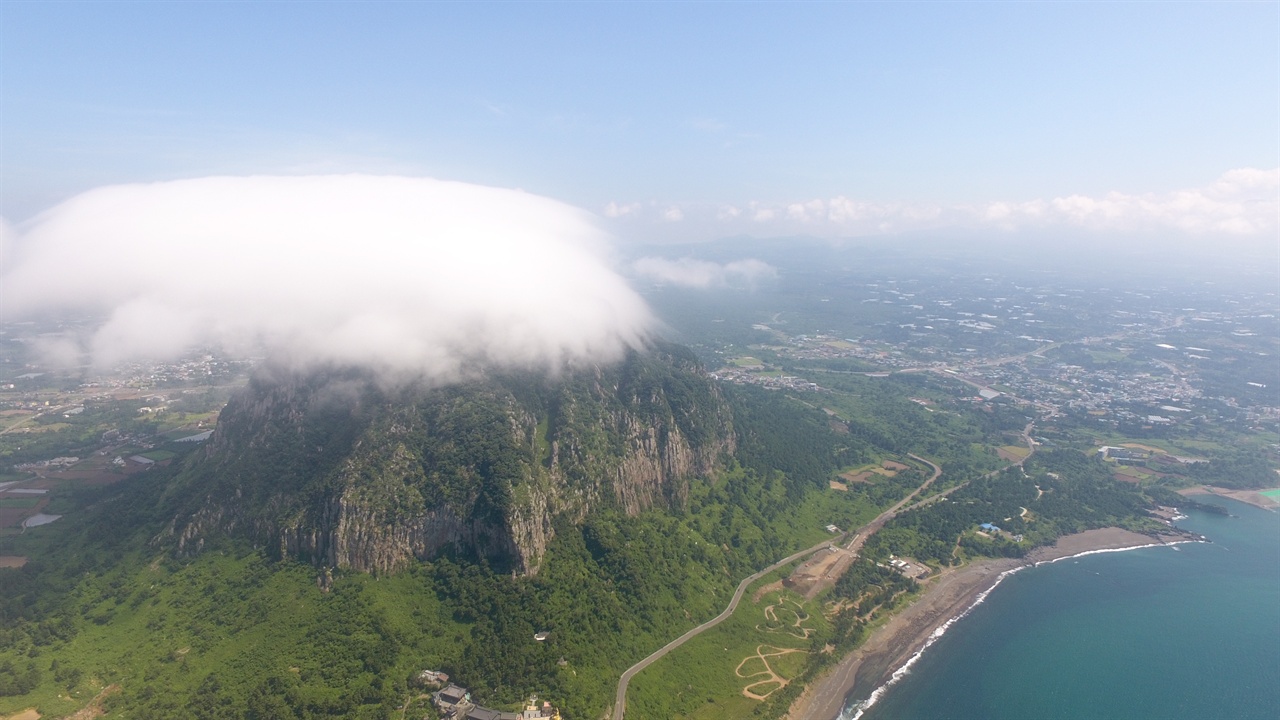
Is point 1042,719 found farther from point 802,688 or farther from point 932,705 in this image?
point 802,688

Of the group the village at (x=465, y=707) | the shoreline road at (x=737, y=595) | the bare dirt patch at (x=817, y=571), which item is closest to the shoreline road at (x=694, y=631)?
the shoreline road at (x=737, y=595)

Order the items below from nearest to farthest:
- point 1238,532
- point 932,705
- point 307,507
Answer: point 932,705, point 307,507, point 1238,532

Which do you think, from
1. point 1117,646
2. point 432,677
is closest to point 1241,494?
point 1117,646

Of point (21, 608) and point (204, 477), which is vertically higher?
point (204, 477)

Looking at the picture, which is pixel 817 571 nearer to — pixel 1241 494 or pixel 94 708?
pixel 94 708

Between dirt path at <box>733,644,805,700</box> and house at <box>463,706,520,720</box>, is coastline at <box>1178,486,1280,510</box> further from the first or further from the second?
house at <box>463,706,520,720</box>

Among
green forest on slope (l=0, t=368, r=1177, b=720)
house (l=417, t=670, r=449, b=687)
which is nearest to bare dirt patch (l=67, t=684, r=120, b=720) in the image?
green forest on slope (l=0, t=368, r=1177, b=720)

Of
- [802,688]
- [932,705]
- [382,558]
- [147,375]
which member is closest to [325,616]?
[382,558]
